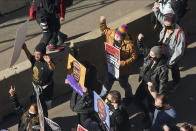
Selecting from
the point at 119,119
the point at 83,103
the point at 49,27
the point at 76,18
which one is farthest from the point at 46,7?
the point at 76,18

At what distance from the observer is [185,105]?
681 cm

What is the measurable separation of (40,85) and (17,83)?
0.73 meters

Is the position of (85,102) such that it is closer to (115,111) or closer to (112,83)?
(115,111)

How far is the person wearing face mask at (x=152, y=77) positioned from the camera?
5.91 meters

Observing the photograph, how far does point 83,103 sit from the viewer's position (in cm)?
571

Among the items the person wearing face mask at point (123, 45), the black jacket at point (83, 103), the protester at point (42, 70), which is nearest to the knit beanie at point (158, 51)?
the person wearing face mask at point (123, 45)

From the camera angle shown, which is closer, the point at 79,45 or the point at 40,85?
the point at 40,85

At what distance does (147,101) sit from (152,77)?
0.41 m

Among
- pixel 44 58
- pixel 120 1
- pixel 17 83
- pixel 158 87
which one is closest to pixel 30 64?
pixel 17 83

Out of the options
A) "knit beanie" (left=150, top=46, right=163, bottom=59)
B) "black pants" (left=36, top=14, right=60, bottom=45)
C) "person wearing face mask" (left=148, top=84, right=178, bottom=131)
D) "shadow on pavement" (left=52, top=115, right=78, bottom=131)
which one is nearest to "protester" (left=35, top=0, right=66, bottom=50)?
"black pants" (left=36, top=14, right=60, bottom=45)

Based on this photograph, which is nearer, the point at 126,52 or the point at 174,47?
the point at 126,52

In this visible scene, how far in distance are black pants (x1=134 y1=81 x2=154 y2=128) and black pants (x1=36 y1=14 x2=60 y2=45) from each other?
6.19 feet

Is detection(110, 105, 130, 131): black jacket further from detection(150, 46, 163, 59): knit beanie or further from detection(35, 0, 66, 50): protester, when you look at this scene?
detection(35, 0, 66, 50): protester

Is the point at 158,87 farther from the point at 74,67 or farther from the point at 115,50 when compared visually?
the point at 74,67
